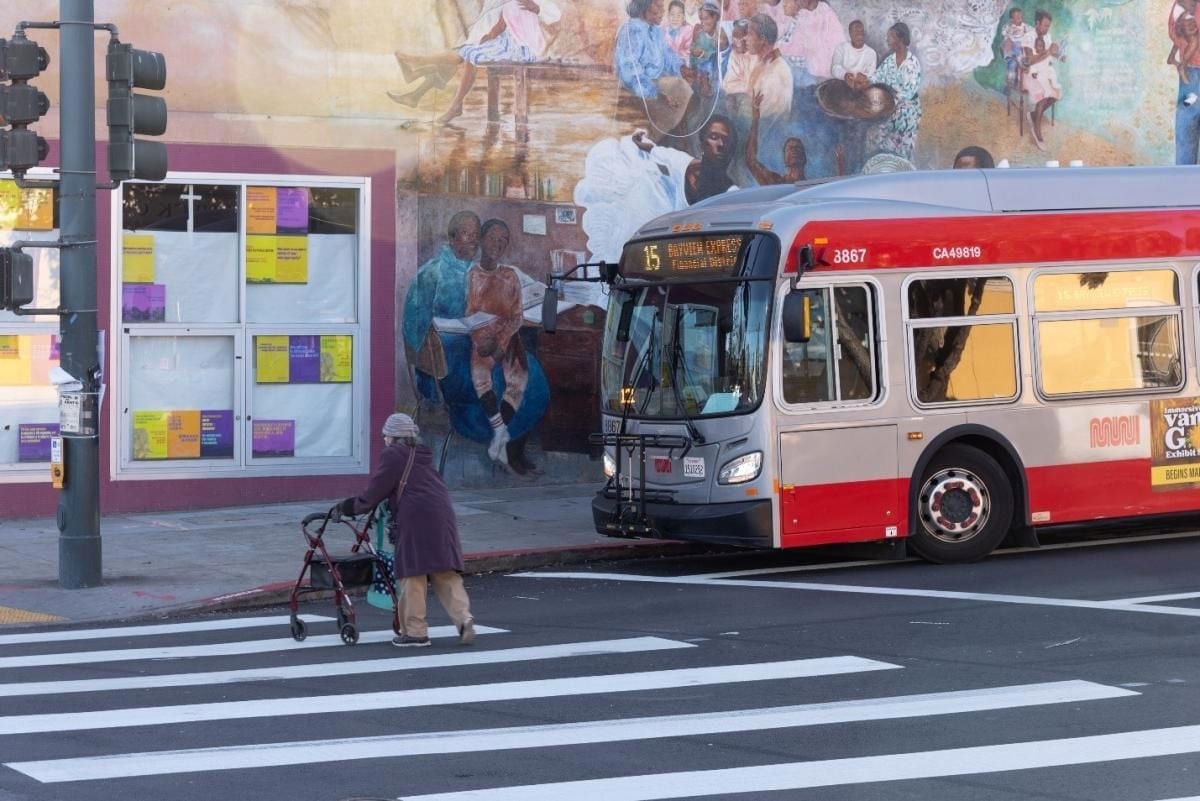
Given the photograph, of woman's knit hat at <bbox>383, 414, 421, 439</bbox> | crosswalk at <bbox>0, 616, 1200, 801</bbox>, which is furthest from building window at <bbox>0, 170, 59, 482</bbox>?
woman's knit hat at <bbox>383, 414, 421, 439</bbox>

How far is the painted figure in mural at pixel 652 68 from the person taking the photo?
20500mm

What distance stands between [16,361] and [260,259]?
2.76 metres

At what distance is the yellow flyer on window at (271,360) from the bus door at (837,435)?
23.3 feet

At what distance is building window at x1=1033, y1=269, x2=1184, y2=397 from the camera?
15.3m

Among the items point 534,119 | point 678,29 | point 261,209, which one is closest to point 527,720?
point 261,209

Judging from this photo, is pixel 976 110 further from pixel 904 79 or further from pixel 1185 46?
pixel 1185 46

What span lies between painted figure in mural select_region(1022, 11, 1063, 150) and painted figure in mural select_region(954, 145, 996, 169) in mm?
812

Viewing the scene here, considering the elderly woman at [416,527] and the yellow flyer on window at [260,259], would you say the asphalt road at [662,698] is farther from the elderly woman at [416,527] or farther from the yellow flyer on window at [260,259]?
the yellow flyer on window at [260,259]

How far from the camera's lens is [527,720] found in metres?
9.43

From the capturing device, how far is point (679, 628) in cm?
1224

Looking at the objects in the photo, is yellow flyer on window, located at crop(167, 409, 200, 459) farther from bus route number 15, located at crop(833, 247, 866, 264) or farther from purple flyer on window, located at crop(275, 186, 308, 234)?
bus route number 15, located at crop(833, 247, 866, 264)

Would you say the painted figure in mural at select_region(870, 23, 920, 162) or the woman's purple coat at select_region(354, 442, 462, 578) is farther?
the painted figure in mural at select_region(870, 23, 920, 162)

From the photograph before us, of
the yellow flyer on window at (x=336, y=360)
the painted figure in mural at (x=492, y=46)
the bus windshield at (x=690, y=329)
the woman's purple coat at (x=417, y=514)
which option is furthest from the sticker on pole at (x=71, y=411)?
the painted figure in mural at (x=492, y=46)

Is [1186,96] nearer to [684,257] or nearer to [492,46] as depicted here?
[492,46]
